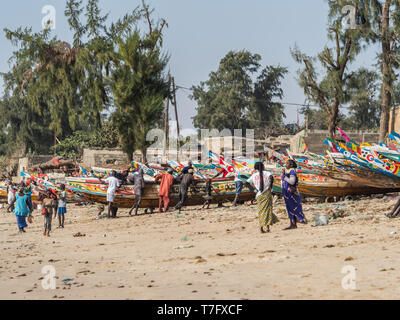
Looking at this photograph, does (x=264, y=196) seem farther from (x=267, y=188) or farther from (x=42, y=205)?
(x=42, y=205)

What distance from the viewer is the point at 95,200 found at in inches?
776

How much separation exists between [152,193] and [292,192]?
8.64m

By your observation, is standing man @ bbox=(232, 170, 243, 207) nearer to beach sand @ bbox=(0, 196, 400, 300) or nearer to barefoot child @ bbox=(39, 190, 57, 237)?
beach sand @ bbox=(0, 196, 400, 300)

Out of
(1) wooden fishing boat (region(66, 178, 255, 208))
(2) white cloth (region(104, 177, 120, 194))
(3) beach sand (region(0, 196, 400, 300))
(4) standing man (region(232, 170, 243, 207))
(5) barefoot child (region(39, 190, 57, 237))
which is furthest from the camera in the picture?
(1) wooden fishing boat (region(66, 178, 255, 208))

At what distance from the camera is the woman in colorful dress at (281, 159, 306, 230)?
1096 cm

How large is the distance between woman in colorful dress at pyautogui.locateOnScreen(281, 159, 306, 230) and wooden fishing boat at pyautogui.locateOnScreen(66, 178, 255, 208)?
7.75m

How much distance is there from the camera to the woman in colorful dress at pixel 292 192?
432 inches

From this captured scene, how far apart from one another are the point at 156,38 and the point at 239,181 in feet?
37.4

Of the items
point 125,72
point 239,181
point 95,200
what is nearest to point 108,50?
point 125,72

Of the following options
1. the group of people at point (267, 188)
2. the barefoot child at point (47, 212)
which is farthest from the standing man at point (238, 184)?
the group of people at point (267, 188)

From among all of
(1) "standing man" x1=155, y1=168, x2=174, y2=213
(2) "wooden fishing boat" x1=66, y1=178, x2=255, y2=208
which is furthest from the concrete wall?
(1) "standing man" x1=155, y1=168, x2=174, y2=213

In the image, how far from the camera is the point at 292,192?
11.0m

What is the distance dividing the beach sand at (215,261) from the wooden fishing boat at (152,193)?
4.87 metres

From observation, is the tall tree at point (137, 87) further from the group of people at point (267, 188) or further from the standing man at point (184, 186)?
the group of people at point (267, 188)
